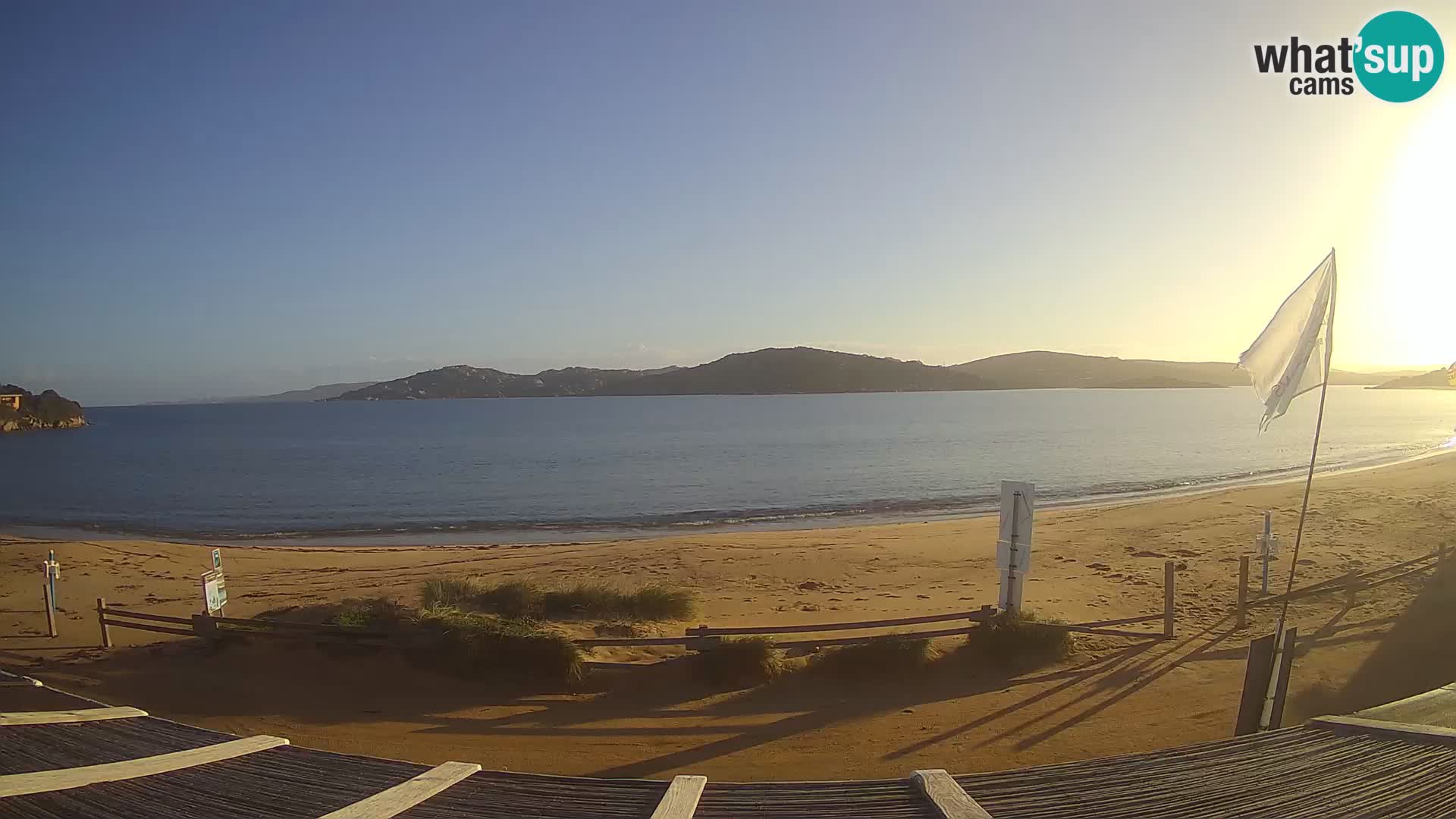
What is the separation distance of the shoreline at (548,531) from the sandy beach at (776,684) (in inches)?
265

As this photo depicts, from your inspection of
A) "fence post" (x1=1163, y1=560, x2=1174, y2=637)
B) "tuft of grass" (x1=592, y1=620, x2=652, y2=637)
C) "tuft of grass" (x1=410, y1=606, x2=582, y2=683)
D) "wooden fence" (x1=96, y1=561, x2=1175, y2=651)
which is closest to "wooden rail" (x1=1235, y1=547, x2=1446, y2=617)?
"fence post" (x1=1163, y1=560, x2=1174, y2=637)

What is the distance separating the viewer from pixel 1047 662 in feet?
29.6

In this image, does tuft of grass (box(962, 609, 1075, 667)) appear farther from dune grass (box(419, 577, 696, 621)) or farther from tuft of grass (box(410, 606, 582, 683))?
dune grass (box(419, 577, 696, 621))

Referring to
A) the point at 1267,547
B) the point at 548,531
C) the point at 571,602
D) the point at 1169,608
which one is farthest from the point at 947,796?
the point at 548,531

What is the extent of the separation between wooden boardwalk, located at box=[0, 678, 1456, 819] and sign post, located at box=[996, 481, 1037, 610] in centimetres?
557

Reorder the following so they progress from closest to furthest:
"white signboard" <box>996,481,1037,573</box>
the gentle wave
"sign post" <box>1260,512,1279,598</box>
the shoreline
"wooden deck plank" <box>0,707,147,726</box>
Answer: "wooden deck plank" <box>0,707,147,726</box>, "white signboard" <box>996,481,1037,573</box>, "sign post" <box>1260,512,1279,598</box>, the shoreline, the gentle wave

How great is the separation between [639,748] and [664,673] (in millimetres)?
1823

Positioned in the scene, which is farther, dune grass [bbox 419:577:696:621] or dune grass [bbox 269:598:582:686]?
dune grass [bbox 419:577:696:621]

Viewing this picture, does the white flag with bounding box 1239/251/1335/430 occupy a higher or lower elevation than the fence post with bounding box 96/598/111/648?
higher

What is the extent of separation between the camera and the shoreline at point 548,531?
1019 inches

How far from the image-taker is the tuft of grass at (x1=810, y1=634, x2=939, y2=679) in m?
8.77

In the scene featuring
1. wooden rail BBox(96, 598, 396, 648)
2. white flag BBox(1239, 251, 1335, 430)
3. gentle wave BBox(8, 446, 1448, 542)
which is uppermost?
white flag BBox(1239, 251, 1335, 430)

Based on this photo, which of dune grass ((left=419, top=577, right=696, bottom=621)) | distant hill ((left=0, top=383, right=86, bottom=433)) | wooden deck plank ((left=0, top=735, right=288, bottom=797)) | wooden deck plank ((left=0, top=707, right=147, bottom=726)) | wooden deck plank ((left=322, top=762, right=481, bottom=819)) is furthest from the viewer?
distant hill ((left=0, top=383, right=86, bottom=433))

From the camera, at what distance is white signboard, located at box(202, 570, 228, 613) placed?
1041 centimetres
